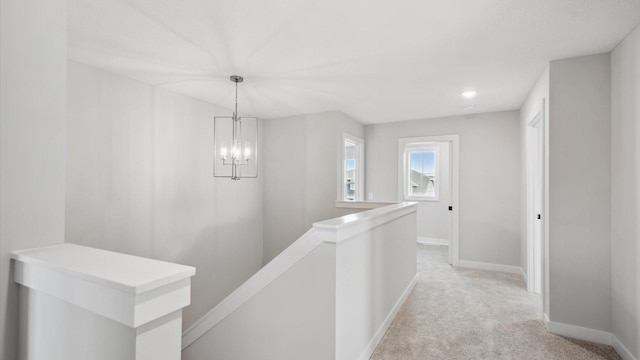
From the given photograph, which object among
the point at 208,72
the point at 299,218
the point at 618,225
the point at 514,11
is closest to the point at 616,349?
the point at 618,225

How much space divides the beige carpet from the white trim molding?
54 mm

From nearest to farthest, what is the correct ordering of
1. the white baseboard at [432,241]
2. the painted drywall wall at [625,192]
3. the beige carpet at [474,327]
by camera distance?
the painted drywall wall at [625,192]
the beige carpet at [474,327]
the white baseboard at [432,241]

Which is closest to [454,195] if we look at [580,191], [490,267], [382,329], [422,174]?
[490,267]

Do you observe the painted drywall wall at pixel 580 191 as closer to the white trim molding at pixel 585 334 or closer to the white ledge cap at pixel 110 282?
the white trim molding at pixel 585 334

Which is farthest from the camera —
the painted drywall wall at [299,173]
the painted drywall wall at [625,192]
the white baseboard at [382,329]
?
the painted drywall wall at [299,173]

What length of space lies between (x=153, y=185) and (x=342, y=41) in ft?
8.34

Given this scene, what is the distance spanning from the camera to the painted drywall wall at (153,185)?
271cm

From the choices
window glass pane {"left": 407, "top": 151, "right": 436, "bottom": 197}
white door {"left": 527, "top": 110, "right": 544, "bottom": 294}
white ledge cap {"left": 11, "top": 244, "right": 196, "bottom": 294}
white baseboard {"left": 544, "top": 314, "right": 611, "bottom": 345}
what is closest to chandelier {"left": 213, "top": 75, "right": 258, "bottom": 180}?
white ledge cap {"left": 11, "top": 244, "right": 196, "bottom": 294}

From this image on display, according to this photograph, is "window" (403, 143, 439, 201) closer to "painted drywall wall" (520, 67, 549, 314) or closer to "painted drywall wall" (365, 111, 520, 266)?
"painted drywall wall" (365, 111, 520, 266)

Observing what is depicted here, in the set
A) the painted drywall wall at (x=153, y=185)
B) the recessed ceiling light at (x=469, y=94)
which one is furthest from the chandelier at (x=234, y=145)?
the recessed ceiling light at (x=469, y=94)

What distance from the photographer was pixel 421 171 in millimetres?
6742

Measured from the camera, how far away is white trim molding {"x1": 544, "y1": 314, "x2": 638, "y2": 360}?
2.31 metres

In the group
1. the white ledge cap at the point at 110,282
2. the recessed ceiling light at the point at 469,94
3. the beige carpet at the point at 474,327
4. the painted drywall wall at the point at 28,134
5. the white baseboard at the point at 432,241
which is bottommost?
the beige carpet at the point at 474,327

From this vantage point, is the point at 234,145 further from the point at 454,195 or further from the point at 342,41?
the point at 454,195
